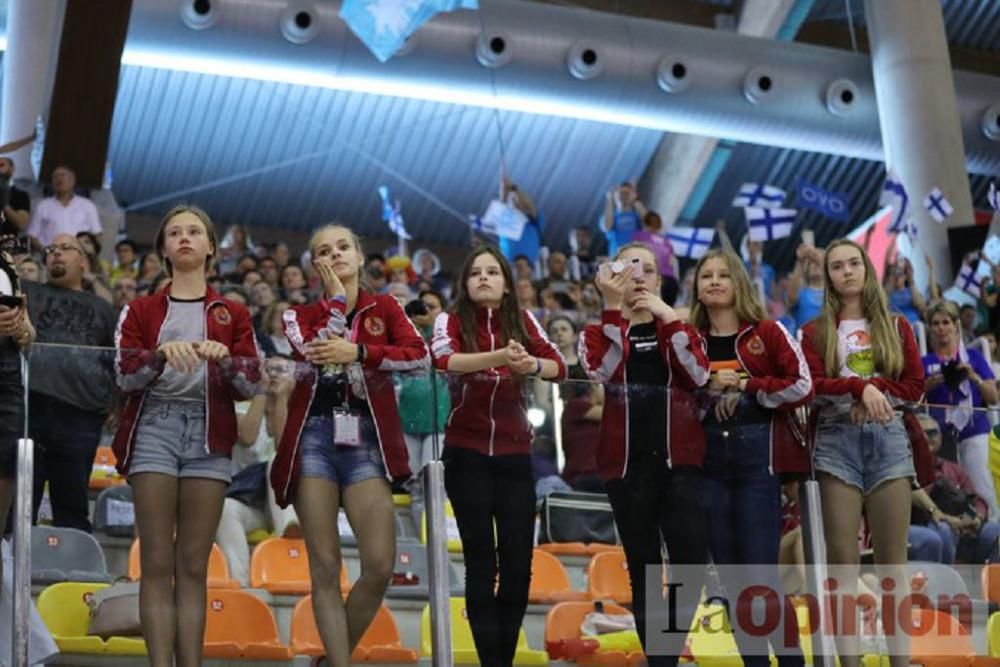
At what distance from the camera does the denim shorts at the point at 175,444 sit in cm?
495

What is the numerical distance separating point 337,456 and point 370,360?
329mm

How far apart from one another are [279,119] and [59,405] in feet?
45.5

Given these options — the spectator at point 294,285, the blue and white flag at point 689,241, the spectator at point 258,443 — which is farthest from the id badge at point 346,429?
the blue and white flag at point 689,241

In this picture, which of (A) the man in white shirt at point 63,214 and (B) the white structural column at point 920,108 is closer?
(A) the man in white shirt at point 63,214

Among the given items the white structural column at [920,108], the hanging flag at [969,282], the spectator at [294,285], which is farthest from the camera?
the white structural column at [920,108]

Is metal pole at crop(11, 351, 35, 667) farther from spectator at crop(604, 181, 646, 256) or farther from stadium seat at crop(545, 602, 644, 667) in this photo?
spectator at crop(604, 181, 646, 256)

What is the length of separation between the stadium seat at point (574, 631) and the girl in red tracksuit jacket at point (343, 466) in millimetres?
718

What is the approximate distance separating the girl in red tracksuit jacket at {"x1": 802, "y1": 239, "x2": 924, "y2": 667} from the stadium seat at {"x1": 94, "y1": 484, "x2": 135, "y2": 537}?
2.47m

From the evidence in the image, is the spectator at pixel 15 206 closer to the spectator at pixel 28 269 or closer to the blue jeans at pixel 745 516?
the spectator at pixel 28 269

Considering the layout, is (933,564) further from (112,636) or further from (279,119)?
(279,119)

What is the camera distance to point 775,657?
213 inches

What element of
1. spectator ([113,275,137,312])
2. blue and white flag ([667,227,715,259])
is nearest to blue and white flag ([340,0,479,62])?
blue and white flag ([667,227,715,259])

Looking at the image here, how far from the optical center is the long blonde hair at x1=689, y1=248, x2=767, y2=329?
5891 millimetres

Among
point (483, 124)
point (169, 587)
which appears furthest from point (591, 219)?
point (169, 587)
